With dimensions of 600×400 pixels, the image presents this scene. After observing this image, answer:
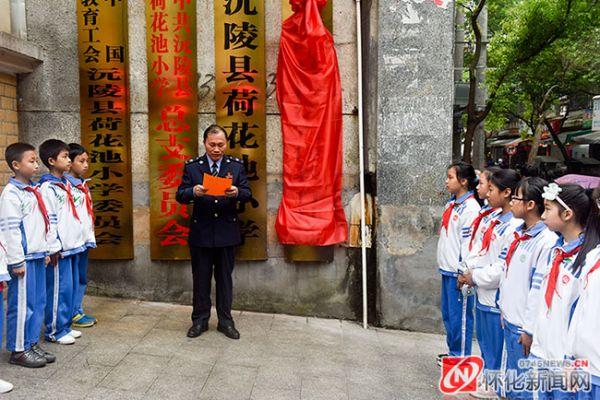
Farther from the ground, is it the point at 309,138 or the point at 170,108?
the point at 170,108

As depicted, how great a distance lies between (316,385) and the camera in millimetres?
4062

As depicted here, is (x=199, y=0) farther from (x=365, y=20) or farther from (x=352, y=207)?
(x=352, y=207)

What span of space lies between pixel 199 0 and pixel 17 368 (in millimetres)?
4045

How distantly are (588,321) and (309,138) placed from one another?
362cm

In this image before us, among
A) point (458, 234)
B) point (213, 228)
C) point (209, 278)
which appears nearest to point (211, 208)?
point (213, 228)

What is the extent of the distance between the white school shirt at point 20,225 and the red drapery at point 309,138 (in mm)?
2463

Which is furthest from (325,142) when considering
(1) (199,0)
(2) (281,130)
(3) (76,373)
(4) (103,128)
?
(3) (76,373)

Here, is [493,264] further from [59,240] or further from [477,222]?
[59,240]

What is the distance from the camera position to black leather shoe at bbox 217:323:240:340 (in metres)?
4.88

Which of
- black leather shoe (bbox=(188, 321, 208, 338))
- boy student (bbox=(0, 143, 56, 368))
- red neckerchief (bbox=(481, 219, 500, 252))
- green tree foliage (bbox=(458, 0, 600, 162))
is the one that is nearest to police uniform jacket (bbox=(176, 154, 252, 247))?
black leather shoe (bbox=(188, 321, 208, 338))

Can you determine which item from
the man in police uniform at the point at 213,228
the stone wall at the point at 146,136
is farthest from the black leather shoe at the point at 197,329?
the stone wall at the point at 146,136

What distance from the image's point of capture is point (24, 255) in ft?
12.7

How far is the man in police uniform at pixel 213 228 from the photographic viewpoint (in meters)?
4.74

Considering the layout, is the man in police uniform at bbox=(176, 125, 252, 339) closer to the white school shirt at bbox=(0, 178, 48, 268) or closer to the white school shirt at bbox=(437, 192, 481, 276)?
the white school shirt at bbox=(0, 178, 48, 268)
